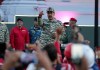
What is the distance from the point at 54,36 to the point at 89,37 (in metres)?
5.01

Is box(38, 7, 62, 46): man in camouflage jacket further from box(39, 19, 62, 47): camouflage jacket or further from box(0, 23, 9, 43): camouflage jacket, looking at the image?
box(0, 23, 9, 43): camouflage jacket

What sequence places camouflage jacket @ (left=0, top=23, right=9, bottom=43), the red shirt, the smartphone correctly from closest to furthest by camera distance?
1. the smartphone
2. camouflage jacket @ (left=0, top=23, right=9, bottom=43)
3. the red shirt

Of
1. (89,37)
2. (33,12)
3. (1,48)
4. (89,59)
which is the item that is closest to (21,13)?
(33,12)

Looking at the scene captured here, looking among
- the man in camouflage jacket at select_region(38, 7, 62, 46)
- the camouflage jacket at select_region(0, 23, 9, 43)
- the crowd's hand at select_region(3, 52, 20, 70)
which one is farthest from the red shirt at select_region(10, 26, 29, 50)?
the crowd's hand at select_region(3, 52, 20, 70)

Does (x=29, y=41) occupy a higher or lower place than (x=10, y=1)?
lower

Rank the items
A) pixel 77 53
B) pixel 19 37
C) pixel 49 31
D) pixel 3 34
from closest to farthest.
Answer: pixel 77 53
pixel 49 31
pixel 3 34
pixel 19 37

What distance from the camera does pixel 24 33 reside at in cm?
1371

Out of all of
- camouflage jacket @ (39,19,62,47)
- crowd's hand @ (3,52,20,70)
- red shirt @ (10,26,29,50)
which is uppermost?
crowd's hand @ (3,52,20,70)

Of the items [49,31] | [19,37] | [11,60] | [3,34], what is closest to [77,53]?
[11,60]

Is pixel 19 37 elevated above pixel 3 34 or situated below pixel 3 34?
below

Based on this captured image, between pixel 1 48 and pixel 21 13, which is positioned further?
pixel 21 13

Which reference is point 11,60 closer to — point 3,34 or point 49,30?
point 49,30

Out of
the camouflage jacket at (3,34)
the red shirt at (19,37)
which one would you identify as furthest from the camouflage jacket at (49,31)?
the red shirt at (19,37)

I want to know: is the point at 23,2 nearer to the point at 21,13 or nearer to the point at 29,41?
the point at 21,13
